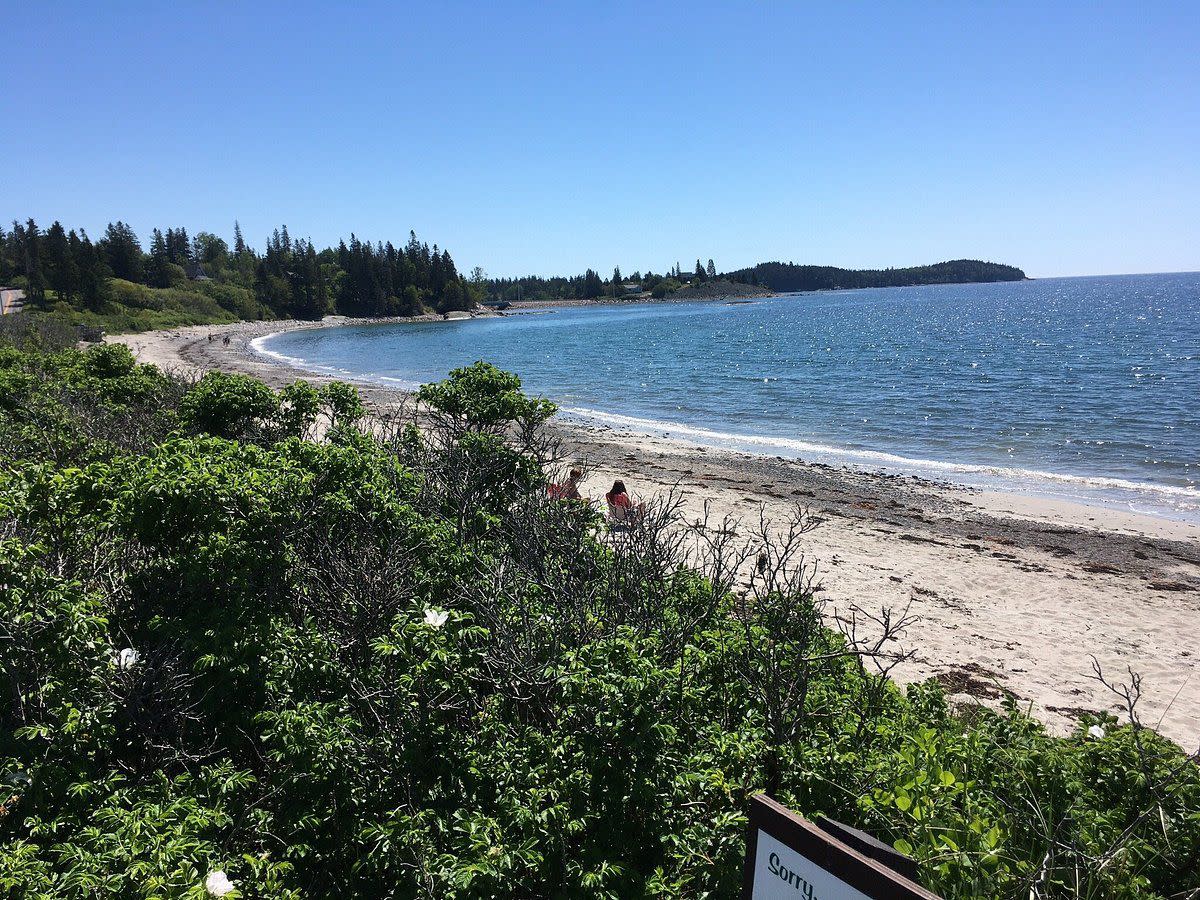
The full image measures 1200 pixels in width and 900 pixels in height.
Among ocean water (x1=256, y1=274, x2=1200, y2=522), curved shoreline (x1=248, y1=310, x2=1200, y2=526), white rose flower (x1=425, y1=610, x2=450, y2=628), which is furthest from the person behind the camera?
ocean water (x1=256, y1=274, x2=1200, y2=522)

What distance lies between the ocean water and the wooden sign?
17.5 m

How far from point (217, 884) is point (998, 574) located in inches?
474

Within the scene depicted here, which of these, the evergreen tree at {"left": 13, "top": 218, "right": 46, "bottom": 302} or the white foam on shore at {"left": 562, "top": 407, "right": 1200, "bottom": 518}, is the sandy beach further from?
the evergreen tree at {"left": 13, "top": 218, "right": 46, "bottom": 302}

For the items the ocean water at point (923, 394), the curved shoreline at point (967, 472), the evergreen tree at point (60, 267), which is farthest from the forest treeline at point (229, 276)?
the curved shoreline at point (967, 472)

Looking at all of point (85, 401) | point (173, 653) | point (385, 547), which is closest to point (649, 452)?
point (85, 401)

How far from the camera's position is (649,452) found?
835 inches

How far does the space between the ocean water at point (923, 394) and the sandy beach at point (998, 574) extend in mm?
2584

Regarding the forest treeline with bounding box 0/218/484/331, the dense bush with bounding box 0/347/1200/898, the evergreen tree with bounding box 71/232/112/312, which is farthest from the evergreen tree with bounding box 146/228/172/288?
the dense bush with bounding box 0/347/1200/898

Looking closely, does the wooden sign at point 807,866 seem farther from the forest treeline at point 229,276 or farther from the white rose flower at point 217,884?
the forest treeline at point 229,276

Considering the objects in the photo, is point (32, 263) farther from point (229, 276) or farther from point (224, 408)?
point (224, 408)

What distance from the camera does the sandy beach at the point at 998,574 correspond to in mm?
8188

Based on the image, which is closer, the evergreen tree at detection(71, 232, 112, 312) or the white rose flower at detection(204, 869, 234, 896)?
the white rose flower at detection(204, 869, 234, 896)

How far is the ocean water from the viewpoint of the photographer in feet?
64.0

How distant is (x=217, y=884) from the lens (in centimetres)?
257
